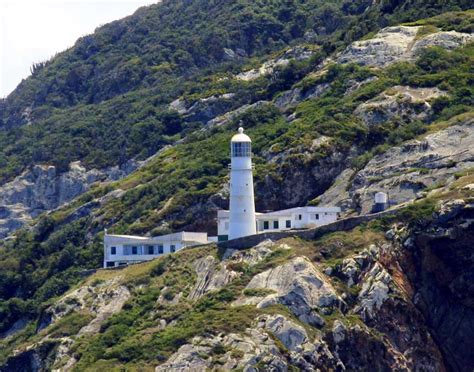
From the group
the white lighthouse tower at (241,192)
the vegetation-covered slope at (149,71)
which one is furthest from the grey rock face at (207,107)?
the white lighthouse tower at (241,192)

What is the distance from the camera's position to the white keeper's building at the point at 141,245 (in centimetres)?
10400

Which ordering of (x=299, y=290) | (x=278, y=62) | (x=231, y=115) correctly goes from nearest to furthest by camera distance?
(x=299, y=290) < (x=231, y=115) < (x=278, y=62)

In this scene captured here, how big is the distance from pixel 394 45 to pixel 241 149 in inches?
1281

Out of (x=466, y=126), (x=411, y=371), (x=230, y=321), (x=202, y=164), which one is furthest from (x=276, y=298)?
(x=202, y=164)

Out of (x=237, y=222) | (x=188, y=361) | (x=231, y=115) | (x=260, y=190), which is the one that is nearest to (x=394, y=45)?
(x=231, y=115)

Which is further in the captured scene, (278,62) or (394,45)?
(278,62)

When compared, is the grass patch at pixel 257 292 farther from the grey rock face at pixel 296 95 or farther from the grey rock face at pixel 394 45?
the grey rock face at pixel 394 45

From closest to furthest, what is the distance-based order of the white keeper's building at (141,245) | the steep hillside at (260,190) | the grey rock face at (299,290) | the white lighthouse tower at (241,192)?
the grey rock face at (299,290)
the steep hillside at (260,190)
the white lighthouse tower at (241,192)
the white keeper's building at (141,245)

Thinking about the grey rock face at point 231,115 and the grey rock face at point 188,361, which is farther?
the grey rock face at point 231,115

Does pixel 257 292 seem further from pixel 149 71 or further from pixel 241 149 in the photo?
pixel 149 71

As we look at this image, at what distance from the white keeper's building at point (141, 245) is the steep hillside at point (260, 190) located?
7.48 feet

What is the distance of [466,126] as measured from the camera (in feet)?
347

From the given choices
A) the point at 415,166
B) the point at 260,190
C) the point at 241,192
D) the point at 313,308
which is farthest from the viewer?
the point at 260,190

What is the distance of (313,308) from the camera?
88.1 meters
